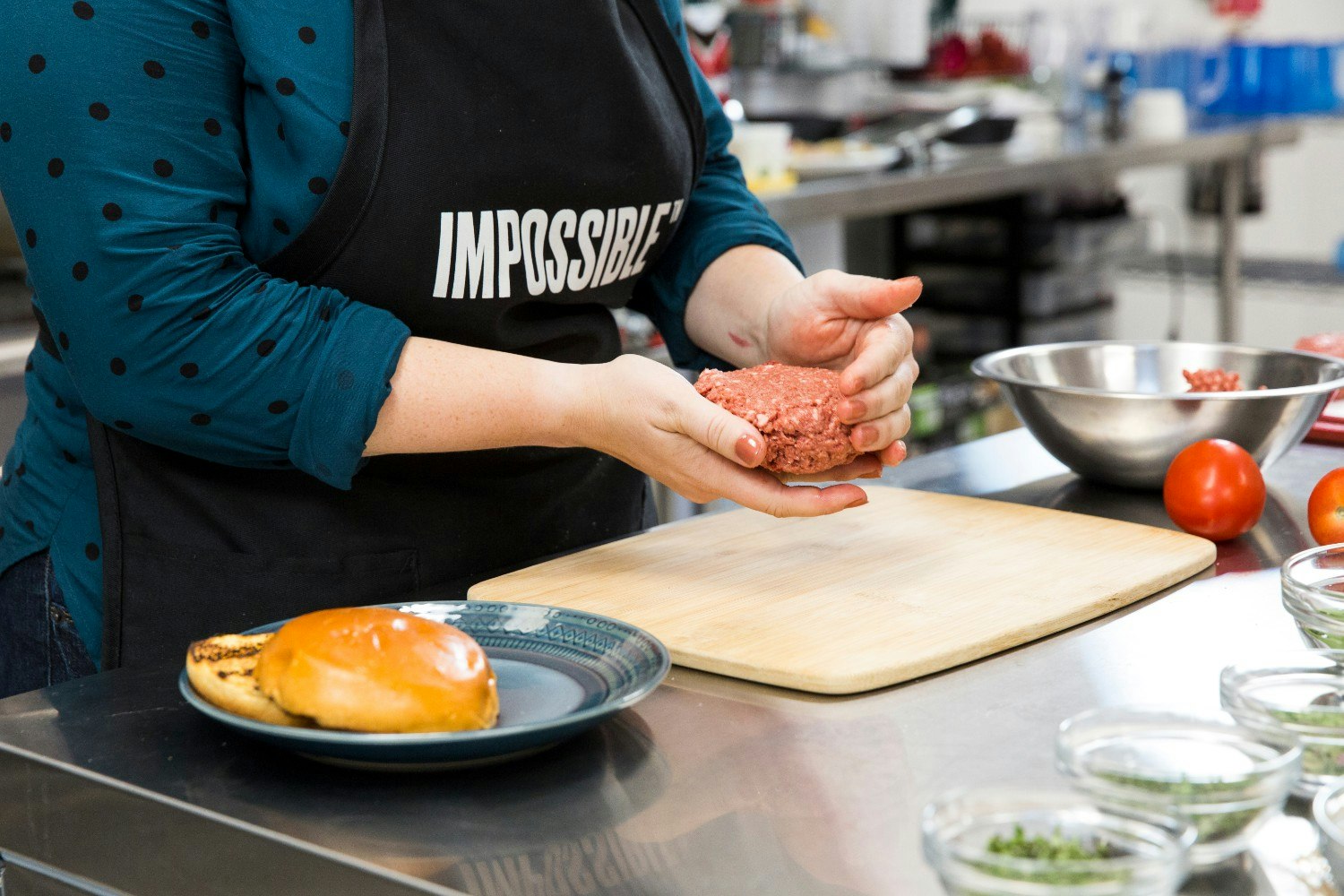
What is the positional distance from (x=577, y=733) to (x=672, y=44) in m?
0.69

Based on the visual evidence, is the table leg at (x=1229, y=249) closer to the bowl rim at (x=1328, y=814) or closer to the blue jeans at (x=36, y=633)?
the blue jeans at (x=36, y=633)

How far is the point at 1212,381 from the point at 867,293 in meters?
0.38

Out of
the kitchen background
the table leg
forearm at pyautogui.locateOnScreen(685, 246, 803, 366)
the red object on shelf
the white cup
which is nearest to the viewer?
forearm at pyautogui.locateOnScreen(685, 246, 803, 366)

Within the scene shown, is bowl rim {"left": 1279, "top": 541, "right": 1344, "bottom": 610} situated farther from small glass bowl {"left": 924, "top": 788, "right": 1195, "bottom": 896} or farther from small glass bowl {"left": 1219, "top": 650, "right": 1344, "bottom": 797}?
small glass bowl {"left": 924, "top": 788, "right": 1195, "bottom": 896}

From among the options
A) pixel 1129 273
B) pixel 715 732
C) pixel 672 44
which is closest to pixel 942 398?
pixel 1129 273

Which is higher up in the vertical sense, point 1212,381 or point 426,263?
point 426,263

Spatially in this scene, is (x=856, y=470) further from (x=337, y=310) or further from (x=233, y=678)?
(x=233, y=678)

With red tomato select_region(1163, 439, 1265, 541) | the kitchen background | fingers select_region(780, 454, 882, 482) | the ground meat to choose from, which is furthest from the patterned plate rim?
the kitchen background

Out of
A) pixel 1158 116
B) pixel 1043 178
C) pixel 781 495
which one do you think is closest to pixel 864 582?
pixel 781 495

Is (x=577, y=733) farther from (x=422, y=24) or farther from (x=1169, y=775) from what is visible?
(x=422, y=24)

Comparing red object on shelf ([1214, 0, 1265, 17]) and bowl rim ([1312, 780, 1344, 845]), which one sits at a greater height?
red object on shelf ([1214, 0, 1265, 17])

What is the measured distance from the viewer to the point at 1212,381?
1354 millimetres

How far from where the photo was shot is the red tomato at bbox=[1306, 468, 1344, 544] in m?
1.14

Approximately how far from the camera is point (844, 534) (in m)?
1.20
